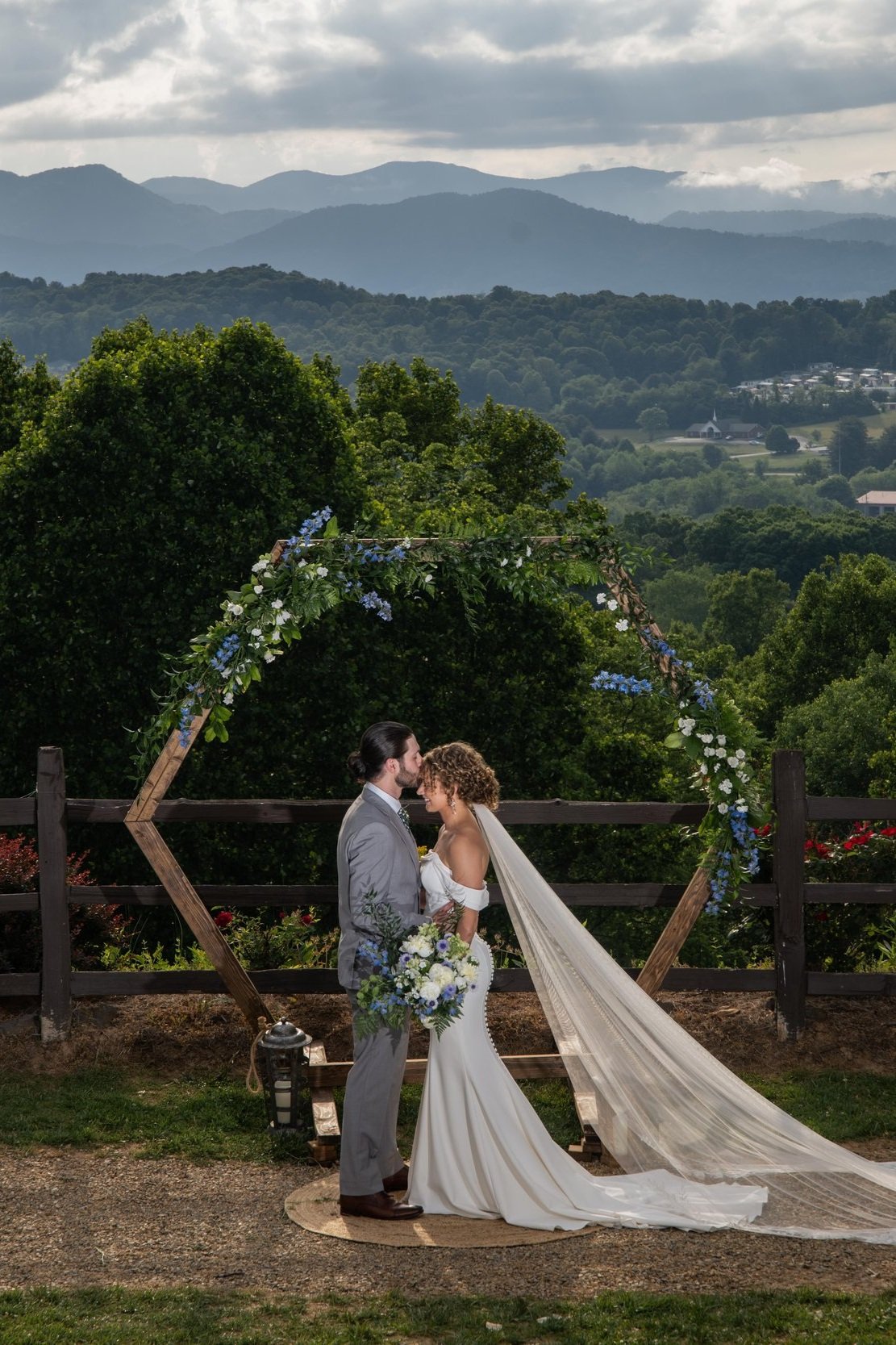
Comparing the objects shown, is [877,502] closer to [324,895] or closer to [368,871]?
[324,895]

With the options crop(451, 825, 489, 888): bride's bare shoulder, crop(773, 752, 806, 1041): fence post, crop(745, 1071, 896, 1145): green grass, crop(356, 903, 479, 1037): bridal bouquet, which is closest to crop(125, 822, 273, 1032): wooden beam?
crop(356, 903, 479, 1037): bridal bouquet

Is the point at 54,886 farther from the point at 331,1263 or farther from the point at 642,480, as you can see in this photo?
the point at 642,480

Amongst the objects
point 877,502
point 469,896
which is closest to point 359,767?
point 469,896

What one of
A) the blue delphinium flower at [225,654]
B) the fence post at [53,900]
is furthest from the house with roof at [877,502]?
the fence post at [53,900]

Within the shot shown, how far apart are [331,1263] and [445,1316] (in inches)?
30.1

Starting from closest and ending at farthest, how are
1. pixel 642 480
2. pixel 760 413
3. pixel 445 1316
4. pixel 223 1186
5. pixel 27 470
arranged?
pixel 445 1316, pixel 223 1186, pixel 27 470, pixel 642 480, pixel 760 413

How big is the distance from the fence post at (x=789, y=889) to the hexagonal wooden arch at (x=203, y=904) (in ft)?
1.86

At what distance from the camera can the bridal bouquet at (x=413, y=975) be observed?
6.81m

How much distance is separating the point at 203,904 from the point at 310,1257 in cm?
300

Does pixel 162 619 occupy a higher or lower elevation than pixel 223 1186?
higher

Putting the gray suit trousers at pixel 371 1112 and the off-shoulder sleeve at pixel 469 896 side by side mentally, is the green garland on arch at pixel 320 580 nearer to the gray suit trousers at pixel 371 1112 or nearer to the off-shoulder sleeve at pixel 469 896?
the off-shoulder sleeve at pixel 469 896

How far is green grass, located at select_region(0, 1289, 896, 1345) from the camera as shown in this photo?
5.54 metres

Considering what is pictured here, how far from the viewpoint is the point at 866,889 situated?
9.15 m

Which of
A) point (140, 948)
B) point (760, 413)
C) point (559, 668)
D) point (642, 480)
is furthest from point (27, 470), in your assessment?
point (760, 413)
